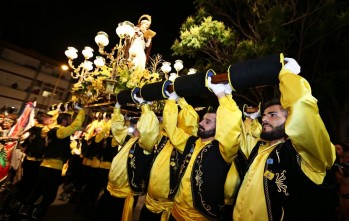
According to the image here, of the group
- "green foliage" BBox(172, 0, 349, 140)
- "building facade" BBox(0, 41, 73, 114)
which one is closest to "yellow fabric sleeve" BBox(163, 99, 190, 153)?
"green foliage" BBox(172, 0, 349, 140)

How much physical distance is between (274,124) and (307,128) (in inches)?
28.7

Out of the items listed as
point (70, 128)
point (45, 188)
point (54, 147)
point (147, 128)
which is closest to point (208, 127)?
point (147, 128)

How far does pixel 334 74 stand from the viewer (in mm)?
7914

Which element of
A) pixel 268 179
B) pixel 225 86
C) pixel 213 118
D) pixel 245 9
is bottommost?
pixel 268 179

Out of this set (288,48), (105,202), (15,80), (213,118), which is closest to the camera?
(213,118)

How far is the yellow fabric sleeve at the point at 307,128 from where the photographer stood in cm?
194

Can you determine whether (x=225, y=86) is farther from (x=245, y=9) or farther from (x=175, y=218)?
(x=245, y=9)

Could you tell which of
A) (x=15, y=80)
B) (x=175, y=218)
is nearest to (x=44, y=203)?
(x=175, y=218)

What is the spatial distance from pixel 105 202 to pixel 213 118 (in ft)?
8.56

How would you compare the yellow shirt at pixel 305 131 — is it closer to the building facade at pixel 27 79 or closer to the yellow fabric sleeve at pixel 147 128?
the yellow fabric sleeve at pixel 147 128

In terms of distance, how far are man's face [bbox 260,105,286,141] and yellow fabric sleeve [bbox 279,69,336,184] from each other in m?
0.57

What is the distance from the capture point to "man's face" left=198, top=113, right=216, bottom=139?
3.27 m

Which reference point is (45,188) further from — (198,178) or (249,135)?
(249,135)

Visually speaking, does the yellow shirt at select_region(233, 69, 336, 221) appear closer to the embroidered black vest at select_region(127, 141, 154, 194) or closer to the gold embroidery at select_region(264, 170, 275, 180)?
the gold embroidery at select_region(264, 170, 275, 180)
